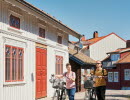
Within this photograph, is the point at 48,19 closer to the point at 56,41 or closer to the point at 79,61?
the point at 56,41

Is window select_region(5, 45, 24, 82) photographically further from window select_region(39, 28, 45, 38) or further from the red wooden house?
the red wooden house

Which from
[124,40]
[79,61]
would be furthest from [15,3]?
[124,40]

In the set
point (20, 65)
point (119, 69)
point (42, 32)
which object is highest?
point (42, 32)

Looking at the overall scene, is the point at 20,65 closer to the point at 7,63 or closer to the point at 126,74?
the point at 7,63

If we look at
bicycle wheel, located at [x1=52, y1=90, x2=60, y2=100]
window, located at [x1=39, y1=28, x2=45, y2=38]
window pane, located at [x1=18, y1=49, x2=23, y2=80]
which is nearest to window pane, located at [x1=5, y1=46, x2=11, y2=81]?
window pane, located at [x1=18, y1=49, x2=23, y2=80]

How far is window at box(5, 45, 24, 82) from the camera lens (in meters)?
11.5

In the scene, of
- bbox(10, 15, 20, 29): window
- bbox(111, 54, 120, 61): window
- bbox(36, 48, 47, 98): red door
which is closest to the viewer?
bbox(10, 15, 20, 29): window

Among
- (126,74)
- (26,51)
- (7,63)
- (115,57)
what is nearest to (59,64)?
(26,51)

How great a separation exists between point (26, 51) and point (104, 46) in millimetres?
43328

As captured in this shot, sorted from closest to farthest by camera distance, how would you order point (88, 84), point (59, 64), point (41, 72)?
point (88, 84), point (41, 72), point (59, 64)

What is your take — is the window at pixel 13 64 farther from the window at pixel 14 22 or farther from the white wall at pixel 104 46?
the white wall at pixel 104 46

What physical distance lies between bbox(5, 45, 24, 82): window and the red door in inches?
69.1

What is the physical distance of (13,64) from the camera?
12031 millimetres

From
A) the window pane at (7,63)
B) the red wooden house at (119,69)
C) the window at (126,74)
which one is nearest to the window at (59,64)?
the window pane at (7,63)
